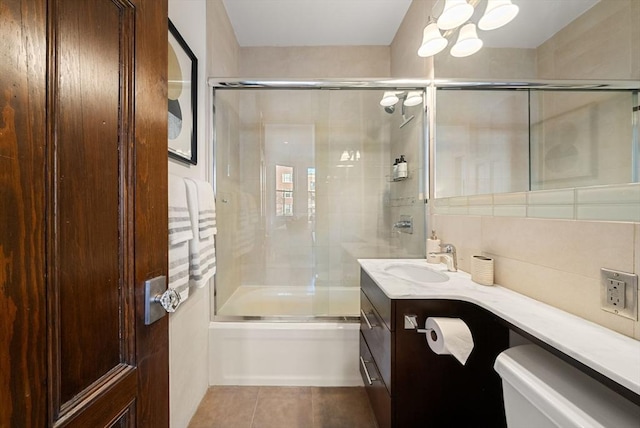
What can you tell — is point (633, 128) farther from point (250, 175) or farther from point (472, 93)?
point (250, 175)

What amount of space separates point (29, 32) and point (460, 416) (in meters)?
1.52

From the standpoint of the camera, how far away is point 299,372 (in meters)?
1.69

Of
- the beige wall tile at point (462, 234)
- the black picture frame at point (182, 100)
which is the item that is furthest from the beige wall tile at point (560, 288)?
the black picture frame at point (182, 100)

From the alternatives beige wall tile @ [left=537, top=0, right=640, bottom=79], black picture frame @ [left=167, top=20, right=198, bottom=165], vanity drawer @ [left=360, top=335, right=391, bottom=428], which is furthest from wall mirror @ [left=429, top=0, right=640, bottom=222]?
black picture frame @ [left=167, top=20, right=198, bottom=165]

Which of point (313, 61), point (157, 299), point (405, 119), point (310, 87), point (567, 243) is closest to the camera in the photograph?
point (157, 299)

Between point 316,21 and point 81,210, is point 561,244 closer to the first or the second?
point 81,210

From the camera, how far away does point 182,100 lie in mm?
1379

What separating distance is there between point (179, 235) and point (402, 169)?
1675 millimetres

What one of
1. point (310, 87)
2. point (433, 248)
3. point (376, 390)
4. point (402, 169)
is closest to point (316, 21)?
point (310, 87)

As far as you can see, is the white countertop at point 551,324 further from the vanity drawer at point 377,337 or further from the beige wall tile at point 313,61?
the beige wall tile at point 313,61

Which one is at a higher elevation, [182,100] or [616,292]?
[182,100]

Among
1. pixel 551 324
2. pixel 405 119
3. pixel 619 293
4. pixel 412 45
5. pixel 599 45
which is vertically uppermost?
pixel 412 45

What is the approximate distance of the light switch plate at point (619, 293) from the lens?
2.10 feet

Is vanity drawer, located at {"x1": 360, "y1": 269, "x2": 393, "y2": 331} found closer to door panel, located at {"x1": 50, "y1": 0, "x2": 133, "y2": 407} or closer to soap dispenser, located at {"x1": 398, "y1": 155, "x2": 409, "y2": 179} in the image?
door panel, located at {"x1": 50, "y1": 0, "x2": 133, "y2": 407}
